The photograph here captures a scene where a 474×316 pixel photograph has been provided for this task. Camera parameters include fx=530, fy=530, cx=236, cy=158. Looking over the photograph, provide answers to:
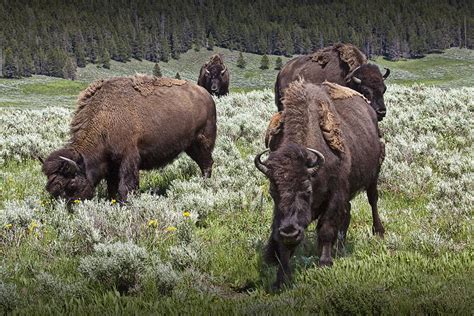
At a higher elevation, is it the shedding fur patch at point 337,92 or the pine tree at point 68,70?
the shedding fur patch at point 337,92

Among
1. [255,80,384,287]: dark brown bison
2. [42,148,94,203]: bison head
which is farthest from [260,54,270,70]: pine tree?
[255,80,384,287]: dark brown bison

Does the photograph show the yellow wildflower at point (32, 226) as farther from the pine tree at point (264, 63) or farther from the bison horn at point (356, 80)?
the pine tree at point (264, 63)

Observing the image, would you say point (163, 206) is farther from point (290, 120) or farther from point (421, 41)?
point (421, 41)

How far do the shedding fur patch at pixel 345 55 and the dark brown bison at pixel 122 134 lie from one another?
4399 mm

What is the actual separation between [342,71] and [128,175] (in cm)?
674

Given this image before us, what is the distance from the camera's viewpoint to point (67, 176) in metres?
7.93

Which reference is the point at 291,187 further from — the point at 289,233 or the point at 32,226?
the point at 32,226

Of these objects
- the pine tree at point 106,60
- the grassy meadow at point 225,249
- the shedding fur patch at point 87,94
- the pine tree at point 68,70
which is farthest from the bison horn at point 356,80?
the pine tree at point 106,60

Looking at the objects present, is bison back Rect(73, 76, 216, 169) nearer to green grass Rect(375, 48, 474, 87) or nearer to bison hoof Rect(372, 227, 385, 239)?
bison hoof Rect(372, 227, 385, 239)

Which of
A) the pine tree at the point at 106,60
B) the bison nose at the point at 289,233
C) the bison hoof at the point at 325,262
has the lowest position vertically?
the pine tree at the point at 106,60

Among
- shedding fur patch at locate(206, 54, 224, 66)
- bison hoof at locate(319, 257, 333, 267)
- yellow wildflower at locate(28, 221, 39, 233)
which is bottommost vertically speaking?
shedding fur patch at locate(206, 54, 224, 66)

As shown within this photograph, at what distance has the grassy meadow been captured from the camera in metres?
4.37

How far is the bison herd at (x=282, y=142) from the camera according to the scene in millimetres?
4926

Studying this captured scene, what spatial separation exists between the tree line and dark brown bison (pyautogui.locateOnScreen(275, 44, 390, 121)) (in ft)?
420
